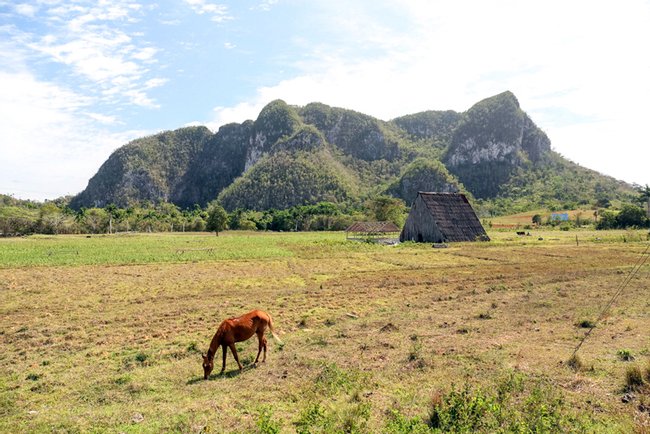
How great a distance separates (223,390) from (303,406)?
72.8 inches

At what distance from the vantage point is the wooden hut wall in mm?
47219

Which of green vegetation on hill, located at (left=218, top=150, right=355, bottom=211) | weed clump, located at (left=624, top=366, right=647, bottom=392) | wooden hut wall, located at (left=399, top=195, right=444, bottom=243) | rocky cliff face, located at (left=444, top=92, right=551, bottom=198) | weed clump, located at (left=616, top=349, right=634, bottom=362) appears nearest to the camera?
weed clump, located at (left=624, top=366, right=647, bottom=392)

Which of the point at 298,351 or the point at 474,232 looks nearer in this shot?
the point at 298,351

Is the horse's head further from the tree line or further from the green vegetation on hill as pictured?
the green vegetation on hill

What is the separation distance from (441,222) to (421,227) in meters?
2.68

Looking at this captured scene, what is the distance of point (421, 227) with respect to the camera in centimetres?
4916

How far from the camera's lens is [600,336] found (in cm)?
1079

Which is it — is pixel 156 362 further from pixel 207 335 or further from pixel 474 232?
pixel 474 232

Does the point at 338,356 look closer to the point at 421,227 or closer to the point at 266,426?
the point at 266,426

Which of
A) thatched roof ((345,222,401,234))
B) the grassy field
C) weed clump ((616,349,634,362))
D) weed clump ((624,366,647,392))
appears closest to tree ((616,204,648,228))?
thatched roof ((345,222,401,234))

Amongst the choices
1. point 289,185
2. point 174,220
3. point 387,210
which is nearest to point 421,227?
point 387,210

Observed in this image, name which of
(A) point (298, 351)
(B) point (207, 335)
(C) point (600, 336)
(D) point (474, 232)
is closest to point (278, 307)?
(B) point (207, 335)

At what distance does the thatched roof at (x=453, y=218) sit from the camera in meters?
47.1

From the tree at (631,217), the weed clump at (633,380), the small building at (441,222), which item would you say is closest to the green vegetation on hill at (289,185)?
the tree at (631,217)
